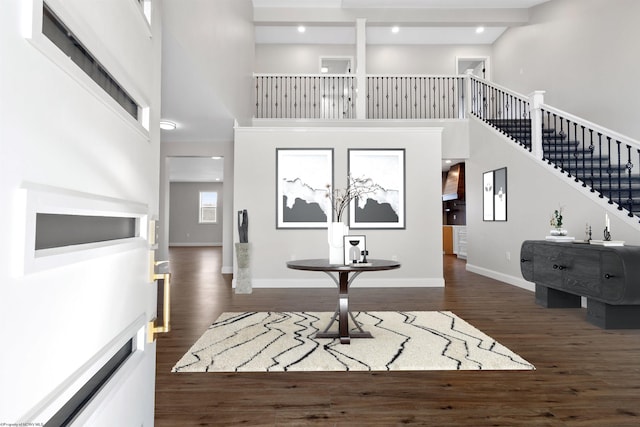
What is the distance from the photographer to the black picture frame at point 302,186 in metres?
6.21

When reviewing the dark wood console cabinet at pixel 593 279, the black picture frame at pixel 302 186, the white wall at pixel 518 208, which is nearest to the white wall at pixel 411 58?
the white wall at pixel 518 208

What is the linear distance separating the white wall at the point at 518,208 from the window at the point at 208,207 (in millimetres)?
11691

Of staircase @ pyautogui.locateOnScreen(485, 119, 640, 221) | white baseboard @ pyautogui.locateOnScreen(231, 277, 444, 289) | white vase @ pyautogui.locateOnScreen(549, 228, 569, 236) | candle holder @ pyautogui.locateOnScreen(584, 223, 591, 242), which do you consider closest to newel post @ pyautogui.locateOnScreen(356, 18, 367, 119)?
staircase @ pyautogui.locateOnScreen(485, 119, 640, 221)

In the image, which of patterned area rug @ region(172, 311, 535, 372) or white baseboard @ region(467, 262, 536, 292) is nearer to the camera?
patterned area rug @ region(172, 311, 535, 372)

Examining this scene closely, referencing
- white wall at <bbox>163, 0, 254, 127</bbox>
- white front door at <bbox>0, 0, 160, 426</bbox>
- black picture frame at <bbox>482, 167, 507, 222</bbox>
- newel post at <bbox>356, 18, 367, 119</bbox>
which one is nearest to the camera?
white front door at <bbox>0, 0, 160, 426</bbox>

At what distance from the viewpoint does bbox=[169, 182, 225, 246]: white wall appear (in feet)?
53.6

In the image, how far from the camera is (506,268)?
6332mm

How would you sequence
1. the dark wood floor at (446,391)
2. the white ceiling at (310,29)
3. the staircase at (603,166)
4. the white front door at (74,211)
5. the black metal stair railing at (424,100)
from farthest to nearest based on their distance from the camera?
the black metal stair railing at (424,100)
the staircase at (603,166)
the white ceiling at (310,29)
the dark wood floor at (446,391)
the white front door at (74,211)

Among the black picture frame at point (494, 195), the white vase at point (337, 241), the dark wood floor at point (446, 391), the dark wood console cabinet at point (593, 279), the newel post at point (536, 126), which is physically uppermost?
the newel post at point (536, 126)

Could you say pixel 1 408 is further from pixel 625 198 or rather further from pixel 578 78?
pixel 578 78

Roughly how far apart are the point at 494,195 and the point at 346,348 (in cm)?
486

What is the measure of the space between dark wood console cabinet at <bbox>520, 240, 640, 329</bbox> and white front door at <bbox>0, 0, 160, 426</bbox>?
399cm

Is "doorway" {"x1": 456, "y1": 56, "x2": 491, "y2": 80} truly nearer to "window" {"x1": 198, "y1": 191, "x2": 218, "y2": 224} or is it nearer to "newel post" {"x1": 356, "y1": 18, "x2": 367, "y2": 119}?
"newel post" {"x1": 356, "y1": 18, "x2": 367, "y2": 119}

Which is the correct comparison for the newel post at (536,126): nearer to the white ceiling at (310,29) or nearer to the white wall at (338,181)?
the white wall at (338,181)
